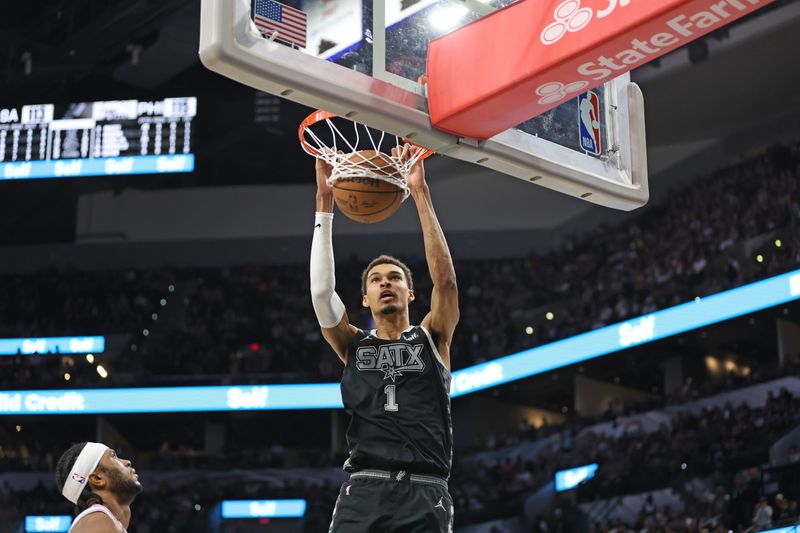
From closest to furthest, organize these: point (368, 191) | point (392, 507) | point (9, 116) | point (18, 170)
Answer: point (392, 507) → point (368, 191) → point (18, 170) → point (9, 116)

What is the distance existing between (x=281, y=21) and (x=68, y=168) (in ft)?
40.4

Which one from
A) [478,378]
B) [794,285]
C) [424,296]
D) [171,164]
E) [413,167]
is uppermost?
[171,164]

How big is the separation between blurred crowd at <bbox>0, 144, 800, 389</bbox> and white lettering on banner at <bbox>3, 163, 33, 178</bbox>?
6894 millimetres

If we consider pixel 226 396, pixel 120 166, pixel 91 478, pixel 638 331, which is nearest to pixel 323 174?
pixel 91 478

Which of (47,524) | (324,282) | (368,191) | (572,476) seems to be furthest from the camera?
(47,524)

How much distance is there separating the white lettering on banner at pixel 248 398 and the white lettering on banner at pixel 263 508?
6.67 feet

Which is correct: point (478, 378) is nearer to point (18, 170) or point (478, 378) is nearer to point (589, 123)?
point (18, 170)

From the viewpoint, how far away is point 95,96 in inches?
808

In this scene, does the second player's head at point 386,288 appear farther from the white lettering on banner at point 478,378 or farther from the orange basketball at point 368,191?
the white lettering on banner at point 478,378

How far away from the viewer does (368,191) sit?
4.43 metres

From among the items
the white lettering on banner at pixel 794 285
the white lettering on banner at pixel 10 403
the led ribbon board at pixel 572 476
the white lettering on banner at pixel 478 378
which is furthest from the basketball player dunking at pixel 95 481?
the white lettering on banner at pixel 10 403

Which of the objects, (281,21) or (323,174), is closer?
(281,21)

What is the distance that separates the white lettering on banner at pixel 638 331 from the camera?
1788 centimetres

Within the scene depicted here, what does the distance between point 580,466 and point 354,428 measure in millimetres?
14084
